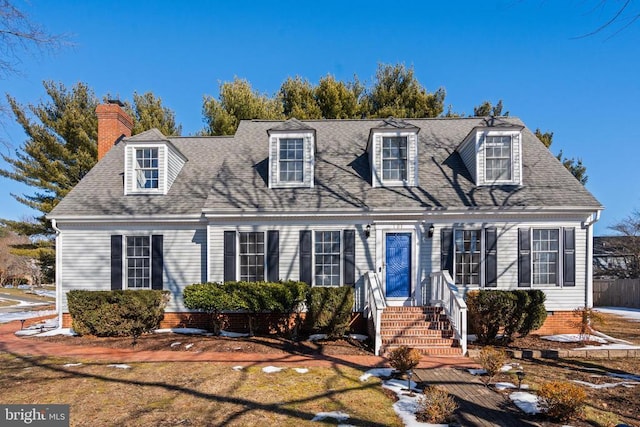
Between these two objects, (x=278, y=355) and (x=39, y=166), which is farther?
(x=39, y=166)

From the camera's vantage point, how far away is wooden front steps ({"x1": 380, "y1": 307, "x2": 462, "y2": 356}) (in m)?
9.15

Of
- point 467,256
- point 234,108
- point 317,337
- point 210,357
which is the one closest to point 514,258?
point 467,256

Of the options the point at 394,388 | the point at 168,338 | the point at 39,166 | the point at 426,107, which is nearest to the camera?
the point at 394,388

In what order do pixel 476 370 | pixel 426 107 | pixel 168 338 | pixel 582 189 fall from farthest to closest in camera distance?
1. pixel 426 107
2. pixel 582 189
3. pixel 168 338
4. pixel 476 370

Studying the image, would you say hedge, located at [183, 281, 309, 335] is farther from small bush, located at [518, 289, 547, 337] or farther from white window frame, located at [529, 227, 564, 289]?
white window frame, located at [529, 227, 564, 289]

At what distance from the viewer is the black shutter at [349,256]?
1133 cm

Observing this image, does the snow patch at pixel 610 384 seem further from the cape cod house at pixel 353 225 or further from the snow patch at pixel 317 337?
the snow patch at pixel 317 337

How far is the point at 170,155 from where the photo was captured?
13.0m

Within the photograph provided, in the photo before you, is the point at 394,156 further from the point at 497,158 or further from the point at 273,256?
the point at 273,256

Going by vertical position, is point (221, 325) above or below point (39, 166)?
below

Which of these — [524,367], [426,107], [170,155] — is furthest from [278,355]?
[426,107]

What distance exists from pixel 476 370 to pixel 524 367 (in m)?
1.26

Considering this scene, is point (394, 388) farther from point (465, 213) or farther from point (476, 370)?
point (465, 213)

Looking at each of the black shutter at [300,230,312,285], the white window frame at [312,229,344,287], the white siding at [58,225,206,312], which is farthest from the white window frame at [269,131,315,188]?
the white siding at [58,225,206,312]
